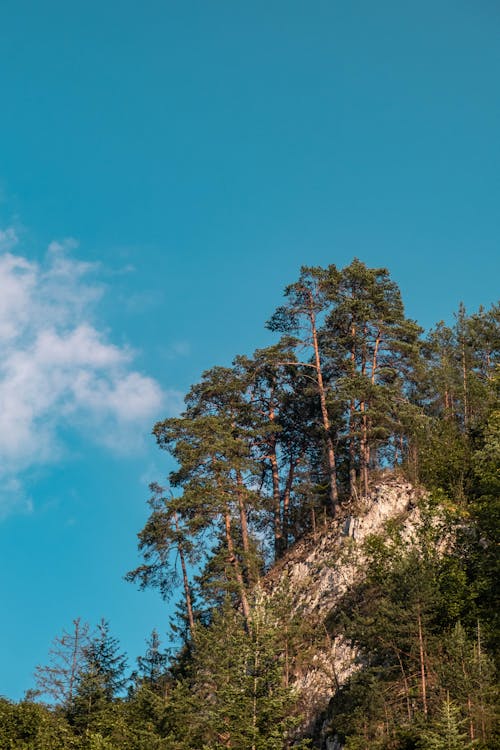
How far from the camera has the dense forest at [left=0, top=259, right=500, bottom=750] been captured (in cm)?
2447

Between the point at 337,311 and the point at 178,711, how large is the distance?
23.8 meters

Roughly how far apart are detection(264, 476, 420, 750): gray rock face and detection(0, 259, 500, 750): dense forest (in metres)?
0.66

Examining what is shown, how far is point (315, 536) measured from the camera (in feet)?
130

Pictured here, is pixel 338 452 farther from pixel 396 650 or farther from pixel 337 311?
pixel 396 650

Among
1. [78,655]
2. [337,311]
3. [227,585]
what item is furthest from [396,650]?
[337,311]

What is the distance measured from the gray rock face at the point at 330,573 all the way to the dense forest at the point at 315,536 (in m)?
0.66

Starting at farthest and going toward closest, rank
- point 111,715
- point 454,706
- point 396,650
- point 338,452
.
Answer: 1. point 338,452
2. point 111,715
3. point 396,650
4. point 454,706

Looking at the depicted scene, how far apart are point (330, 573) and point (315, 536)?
417 cm

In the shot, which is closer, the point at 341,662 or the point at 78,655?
the point at 341,662

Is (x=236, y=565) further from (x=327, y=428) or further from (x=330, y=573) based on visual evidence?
(x=327, y=428)

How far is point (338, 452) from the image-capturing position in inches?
1710

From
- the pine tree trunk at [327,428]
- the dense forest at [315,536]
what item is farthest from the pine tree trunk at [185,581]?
the pine tree trunk at [327,428]

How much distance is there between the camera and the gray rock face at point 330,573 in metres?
30.4

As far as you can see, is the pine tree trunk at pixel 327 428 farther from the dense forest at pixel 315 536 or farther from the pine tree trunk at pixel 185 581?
the pine tree trunk at pixel 185 581
